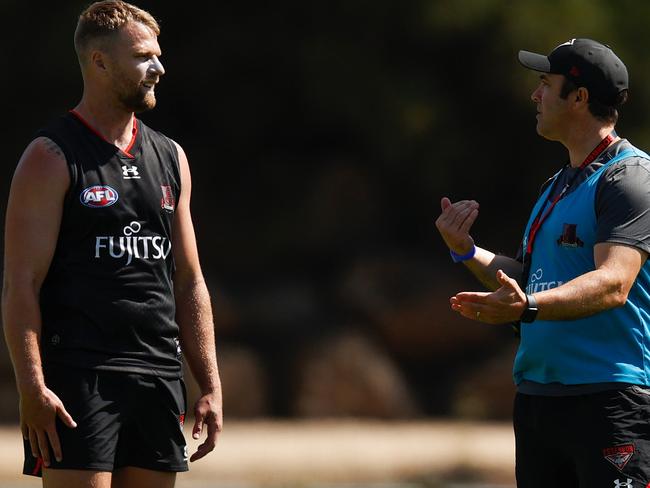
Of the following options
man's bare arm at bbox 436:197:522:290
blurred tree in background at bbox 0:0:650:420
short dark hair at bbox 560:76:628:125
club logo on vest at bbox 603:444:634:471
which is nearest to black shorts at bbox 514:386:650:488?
club logo on vest at bbox 603:444:634:471

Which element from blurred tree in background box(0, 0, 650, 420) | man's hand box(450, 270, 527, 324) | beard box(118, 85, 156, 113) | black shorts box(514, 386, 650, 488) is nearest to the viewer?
man's hand box(450, 270, 527, 324)

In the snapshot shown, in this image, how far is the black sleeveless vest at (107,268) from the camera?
4562 mm

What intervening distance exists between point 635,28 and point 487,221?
287 cm

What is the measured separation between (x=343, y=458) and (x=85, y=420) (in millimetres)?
7276

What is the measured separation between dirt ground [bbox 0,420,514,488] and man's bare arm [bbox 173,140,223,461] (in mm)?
5213

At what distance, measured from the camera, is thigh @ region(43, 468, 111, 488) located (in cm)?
446

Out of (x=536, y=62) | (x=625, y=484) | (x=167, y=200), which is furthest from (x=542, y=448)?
(x=167, y=200)

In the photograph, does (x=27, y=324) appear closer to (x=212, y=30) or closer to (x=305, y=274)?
(x=212, y=30)

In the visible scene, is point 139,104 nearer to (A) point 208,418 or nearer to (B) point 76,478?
(A) point 208,418

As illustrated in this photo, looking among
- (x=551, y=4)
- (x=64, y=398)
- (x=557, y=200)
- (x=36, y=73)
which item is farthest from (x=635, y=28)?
(x=64, y=398)

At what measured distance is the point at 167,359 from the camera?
472cm

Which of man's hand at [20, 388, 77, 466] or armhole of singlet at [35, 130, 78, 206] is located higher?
armhole of singlet at [35, 130, 78, 206]

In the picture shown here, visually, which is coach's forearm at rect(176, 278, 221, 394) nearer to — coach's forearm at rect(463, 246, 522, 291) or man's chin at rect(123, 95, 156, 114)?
man's chin at rect(123, 95, 156, 114)

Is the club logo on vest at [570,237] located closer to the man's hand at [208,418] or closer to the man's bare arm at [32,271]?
the man's hand at [208,418]
